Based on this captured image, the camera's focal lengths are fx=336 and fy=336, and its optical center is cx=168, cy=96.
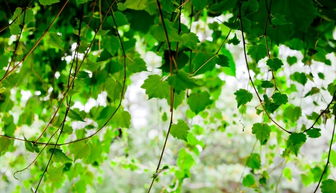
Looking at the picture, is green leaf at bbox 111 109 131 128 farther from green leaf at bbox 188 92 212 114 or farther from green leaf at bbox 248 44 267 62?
green leaf at bbox 248 44 267 62

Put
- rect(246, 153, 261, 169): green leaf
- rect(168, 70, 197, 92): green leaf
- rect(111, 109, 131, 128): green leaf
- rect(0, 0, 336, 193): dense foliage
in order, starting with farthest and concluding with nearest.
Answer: rect(246, 153, 261, 169): green leaf → rect(111, 109, 131, 128): green leaf → rect(0, 0, 336, 193): dense foliage → rect(168, 70, 197, 92): green leaf

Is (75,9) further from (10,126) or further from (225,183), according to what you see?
(225,183)

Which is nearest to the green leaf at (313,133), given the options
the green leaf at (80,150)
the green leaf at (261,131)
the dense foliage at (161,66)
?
the dense foliage at (161,66)

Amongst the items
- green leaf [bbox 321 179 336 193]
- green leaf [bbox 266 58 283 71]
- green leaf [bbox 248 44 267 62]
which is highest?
green leaf [bbox 248 44 267 62]

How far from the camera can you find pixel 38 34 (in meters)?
1.09

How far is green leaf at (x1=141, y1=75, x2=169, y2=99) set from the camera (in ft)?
1.92

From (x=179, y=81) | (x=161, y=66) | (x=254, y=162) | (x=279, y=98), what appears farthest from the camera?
(x=254, y=162)

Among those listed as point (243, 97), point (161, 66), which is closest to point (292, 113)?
point (243, 97)

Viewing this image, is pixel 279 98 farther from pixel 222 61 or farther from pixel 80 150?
pixel 80 150

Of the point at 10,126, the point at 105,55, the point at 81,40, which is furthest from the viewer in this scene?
the point at 10,126

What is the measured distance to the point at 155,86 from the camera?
0.59 m

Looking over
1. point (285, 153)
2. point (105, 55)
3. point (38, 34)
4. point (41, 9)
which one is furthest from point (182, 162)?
point (41, 9)

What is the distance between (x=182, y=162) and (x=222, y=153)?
456 centimetres

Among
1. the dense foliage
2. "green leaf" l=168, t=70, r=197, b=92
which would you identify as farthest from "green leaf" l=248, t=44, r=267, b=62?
"green leaf" l=168, t=70, r=197, b=92
